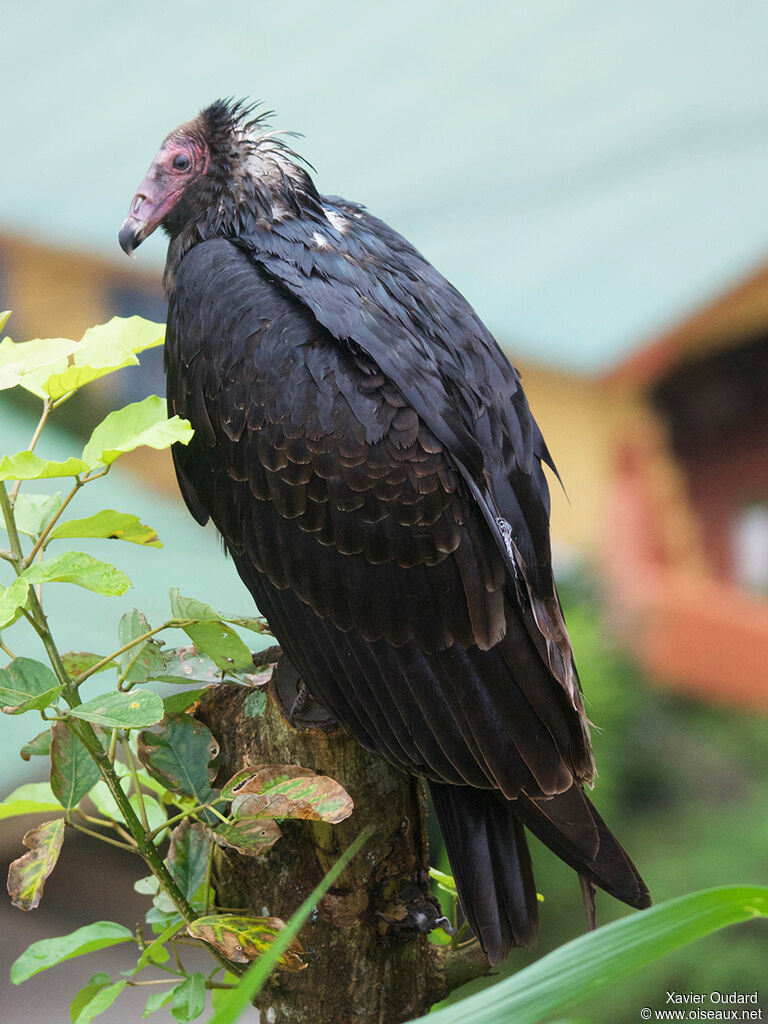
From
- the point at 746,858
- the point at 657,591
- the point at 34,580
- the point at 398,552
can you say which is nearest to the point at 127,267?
the point at 657,591

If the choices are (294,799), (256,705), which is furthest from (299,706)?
(294,799)

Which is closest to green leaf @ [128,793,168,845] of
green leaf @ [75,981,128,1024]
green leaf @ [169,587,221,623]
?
green leaf @ [75,981,128,1024]

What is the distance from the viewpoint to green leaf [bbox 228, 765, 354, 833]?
963mm

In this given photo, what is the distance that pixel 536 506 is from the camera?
1325 millimetres

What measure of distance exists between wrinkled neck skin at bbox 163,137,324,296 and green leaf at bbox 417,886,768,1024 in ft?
3.65

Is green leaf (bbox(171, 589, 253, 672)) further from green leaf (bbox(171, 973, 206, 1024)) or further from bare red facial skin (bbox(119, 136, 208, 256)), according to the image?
bare red facial skin (bbox(119, 136, 208, 256))

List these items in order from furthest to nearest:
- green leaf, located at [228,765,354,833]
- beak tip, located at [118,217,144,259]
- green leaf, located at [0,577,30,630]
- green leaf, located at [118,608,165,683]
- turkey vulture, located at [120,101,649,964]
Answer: beak tip, located at [118,217,144,259] → turkey vulture, located at [120,101,649,964] → green leaf, located at [118,608,165,683] → green leaf, located at [228,765,354,833] → green leaf, located at [0,577,30,630]

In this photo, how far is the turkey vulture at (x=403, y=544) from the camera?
120 cm

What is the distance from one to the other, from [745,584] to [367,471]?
8.90 feet

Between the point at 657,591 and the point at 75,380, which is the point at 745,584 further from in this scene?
the point at 75,380

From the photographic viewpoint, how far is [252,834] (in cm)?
100

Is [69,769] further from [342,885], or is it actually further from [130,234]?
[130,234]

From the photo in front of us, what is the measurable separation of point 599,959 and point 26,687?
600mm

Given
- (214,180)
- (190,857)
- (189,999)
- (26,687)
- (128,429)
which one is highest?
(214,180)
